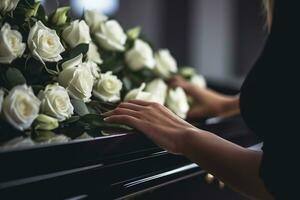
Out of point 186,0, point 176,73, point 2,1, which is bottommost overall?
point 186,0

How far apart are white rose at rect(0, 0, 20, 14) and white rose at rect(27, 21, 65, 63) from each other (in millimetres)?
42

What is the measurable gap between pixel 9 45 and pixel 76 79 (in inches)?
5.0

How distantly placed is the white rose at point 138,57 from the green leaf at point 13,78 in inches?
18.1

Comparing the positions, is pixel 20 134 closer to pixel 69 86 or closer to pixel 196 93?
pixel 69 86

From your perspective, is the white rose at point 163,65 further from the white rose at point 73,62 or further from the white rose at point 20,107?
the white rose at point 20,107

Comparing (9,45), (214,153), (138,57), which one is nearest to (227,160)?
(214,153)

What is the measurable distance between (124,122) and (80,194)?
0.18 meters

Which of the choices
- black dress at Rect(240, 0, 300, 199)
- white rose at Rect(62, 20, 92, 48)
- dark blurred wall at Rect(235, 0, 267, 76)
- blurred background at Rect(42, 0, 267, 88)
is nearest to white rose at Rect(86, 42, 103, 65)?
white rose at Rect(62, 20, 92, 48)

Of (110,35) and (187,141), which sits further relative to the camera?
(110,35)

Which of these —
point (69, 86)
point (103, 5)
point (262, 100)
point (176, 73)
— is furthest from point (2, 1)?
point (103, 5)

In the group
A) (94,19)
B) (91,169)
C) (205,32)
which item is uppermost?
(94,19)

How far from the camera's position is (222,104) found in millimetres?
1433

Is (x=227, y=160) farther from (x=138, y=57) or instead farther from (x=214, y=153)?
(x=138, y=57)

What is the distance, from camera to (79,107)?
81cm
